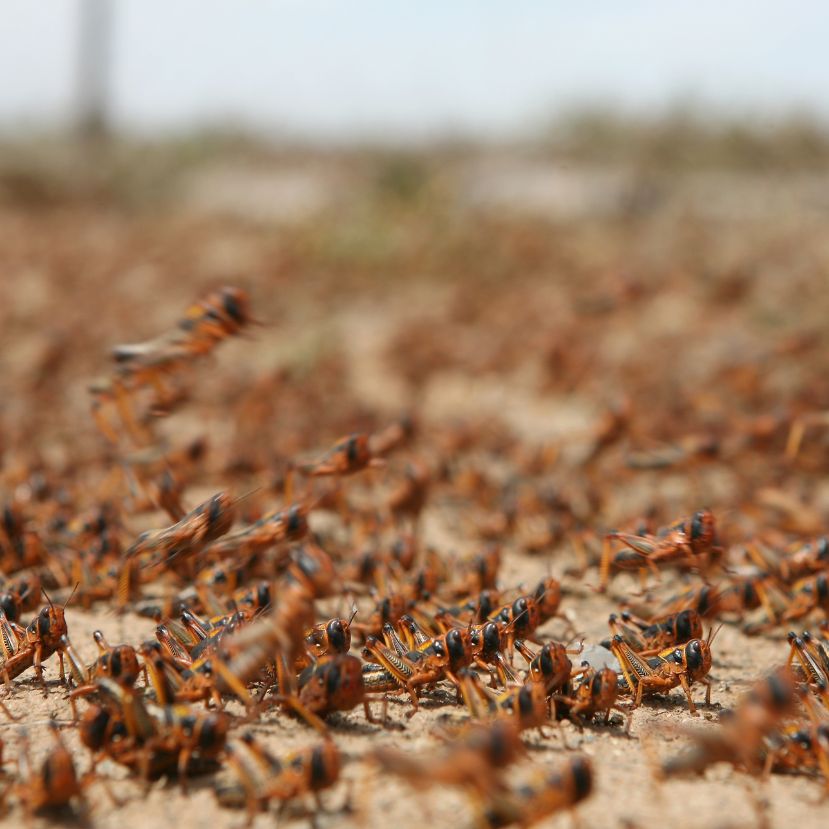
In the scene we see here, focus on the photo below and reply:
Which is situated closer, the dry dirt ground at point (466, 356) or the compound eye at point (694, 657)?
the dry dirt ground at point (466, 356)

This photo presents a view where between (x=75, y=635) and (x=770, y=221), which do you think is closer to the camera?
(x=75, y=635)

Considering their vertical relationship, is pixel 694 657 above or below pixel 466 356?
above

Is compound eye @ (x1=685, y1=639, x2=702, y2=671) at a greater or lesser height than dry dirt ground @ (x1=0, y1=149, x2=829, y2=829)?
greater

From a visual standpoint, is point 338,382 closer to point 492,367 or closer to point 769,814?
point 492,367

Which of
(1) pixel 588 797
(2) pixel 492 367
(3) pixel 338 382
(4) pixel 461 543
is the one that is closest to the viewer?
(1) pixel 588 797

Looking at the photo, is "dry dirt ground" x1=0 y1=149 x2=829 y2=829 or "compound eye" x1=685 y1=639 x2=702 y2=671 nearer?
"dry dirt ground" x1=0 y1=149 x2=829 y2=829

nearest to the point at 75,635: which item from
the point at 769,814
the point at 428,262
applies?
the point at 769,814

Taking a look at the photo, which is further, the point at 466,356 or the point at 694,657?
the point at 466,356

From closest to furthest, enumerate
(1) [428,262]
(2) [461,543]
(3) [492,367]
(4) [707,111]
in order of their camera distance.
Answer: (2) [461,543]
(3) [492,367]
(1) [428,262]
(4) [707,111]
